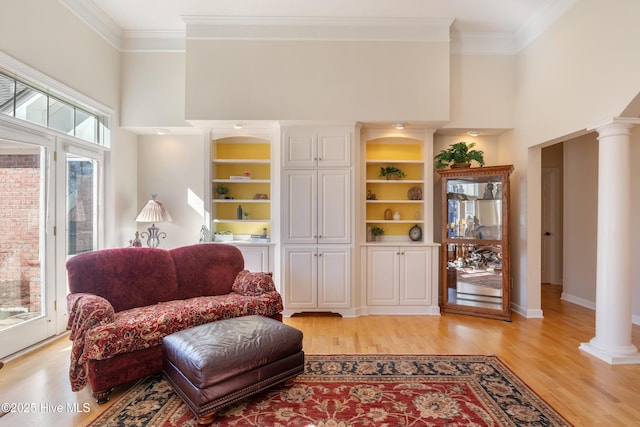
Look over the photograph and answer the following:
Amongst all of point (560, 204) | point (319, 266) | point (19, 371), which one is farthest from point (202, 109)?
point (560, 204)

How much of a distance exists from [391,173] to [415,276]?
4.66ft

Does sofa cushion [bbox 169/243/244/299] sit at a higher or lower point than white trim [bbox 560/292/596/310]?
higher

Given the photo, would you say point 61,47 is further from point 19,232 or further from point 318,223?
point 318,223

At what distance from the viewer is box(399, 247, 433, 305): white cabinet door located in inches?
163

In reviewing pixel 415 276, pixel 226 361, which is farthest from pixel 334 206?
pixel 226 361

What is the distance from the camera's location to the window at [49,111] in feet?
9.00

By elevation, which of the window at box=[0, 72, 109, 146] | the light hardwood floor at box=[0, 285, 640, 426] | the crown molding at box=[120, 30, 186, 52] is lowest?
the light hardwood floor at box=[0, 285, 640, 426]

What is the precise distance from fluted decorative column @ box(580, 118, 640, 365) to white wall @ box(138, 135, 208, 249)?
14.9ft

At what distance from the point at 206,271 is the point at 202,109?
1953 mm

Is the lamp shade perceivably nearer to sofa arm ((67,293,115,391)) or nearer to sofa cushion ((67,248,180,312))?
sofa cushion ((67,248,180,312))

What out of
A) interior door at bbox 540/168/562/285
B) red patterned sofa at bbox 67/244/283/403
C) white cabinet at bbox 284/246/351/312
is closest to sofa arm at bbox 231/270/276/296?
red patterned sofa at bbox 67/244/283/403

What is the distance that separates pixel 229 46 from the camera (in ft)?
12.6

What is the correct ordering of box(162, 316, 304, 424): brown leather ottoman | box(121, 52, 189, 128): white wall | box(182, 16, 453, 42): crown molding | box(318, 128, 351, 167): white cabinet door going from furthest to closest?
box(121, 52, 189, 128): white wall < box(318, 128, 351, 167): white cabinet door < box(182, 16, 453, 42): crown molding < box(162, 316, 304, 424): brown leather ottoman

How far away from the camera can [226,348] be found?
202cm
